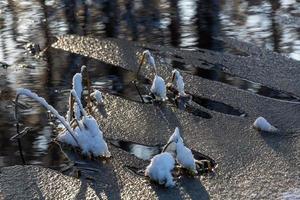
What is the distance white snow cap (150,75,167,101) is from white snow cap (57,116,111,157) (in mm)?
1615

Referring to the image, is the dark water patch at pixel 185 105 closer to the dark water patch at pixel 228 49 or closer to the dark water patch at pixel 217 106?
the dark water patch at pixel 217 106

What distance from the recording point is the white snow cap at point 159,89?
24.7 ft

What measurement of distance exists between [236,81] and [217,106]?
99 cm

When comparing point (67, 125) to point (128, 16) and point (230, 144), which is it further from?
point (128, 16)

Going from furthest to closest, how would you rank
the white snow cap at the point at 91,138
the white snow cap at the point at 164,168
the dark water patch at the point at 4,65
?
the dark water patch at the point at 4,65 < the white snow cap at the point at 91,138 < the white snow cap at the point at 164,168

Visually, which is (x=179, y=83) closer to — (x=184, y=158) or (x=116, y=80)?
(x=116, y=80)

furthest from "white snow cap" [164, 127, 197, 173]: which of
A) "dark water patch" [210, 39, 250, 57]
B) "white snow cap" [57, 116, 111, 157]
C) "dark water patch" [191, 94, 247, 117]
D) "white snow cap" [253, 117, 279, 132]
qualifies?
"dark water patch" [210, 39, 250, 57]

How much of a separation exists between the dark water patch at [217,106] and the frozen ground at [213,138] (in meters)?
0.09

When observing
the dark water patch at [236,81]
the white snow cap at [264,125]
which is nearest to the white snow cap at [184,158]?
the white snow cap at [264,125]

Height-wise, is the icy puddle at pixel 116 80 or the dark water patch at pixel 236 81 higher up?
the icy puddle at pixel 116 80

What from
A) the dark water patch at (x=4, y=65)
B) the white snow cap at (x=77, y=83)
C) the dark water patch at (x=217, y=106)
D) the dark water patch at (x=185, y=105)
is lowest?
the dark water patch at (x=217, y=106)

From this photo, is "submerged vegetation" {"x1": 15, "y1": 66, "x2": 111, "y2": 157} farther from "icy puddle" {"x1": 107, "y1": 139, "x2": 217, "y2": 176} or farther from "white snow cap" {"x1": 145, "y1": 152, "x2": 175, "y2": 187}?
"white snow cap" {"x1": 145, "y1": 152, "x2": 175, "y2": 187}

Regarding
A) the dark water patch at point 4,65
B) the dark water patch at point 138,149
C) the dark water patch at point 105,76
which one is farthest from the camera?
the dark water patch at point 4,65

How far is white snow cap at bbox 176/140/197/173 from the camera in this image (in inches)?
219
